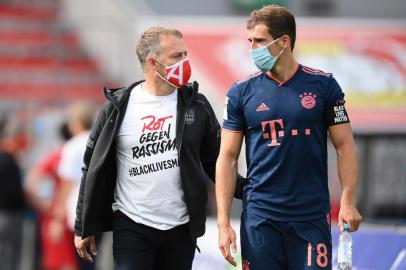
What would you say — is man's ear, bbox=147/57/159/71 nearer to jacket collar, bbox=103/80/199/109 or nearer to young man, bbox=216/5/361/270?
jacket collar, bbox=103/80/199/109

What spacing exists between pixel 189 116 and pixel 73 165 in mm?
4250

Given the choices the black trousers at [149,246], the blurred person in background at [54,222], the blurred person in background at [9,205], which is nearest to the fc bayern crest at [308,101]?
the black trousers at [149,246]

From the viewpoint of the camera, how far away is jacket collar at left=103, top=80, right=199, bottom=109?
21.9 ft

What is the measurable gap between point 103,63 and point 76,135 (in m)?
9.99

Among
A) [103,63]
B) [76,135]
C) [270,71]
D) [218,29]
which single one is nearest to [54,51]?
[103,63]

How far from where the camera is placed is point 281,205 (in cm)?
619

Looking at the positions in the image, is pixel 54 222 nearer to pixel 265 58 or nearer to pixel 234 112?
pixel 234 112

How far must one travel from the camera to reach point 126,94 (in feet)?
22.1

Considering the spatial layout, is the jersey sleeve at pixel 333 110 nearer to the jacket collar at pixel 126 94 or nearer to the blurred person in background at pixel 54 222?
the jacket collar at pixel 126 94

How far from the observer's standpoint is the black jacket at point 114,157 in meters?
6.62

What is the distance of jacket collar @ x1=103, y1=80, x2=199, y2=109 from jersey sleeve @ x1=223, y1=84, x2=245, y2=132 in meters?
0.45

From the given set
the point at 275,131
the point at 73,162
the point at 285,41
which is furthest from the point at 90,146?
the point at 73,162

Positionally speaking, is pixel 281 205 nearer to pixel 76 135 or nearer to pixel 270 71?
pixel 270 71

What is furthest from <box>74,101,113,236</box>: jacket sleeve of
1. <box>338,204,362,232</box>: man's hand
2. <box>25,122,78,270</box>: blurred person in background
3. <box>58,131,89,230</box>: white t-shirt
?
<box>25,122,78,270</box>: blurred person in background
